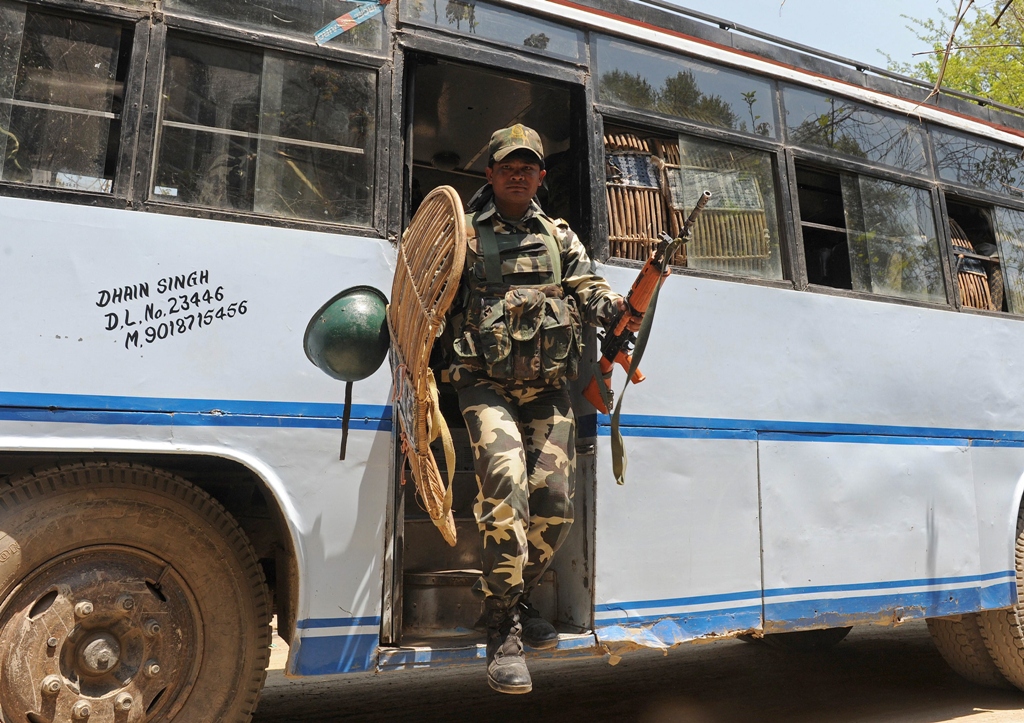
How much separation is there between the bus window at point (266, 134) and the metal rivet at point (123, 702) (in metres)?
1.59

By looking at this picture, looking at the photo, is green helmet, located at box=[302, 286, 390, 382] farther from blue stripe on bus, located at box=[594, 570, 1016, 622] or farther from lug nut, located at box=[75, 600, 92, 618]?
blue stripe on bus, located at box=[594, 570, 1016, 622]

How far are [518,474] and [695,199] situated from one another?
168 cm

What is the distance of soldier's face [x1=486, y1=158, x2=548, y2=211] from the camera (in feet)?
10.6

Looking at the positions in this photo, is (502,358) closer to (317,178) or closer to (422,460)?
(422,460)

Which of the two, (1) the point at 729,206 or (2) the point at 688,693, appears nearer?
(1) the point at 729,206

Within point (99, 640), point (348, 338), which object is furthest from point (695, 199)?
point (99, 640)

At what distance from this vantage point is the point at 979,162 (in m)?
4.82

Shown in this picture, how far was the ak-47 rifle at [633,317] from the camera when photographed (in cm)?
286

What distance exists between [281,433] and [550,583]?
1373 mm

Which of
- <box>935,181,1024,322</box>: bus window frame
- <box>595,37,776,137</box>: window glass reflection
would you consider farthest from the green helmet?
<box>935,181,1024,322</box>: bus window frame

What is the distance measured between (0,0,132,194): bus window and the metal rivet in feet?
5.25

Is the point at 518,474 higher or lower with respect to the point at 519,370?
lower

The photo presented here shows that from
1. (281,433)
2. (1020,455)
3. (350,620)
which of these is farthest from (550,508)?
(1020,455)

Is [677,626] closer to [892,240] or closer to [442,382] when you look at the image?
[442,382]
